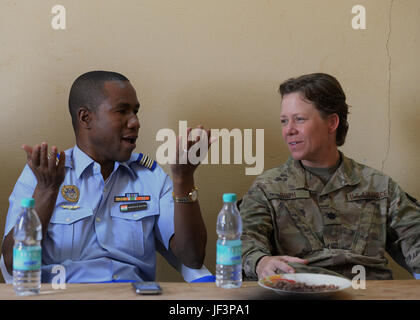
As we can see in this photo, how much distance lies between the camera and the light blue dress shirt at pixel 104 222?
1.80 m

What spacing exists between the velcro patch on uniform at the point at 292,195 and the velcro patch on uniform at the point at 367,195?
17 centimetres

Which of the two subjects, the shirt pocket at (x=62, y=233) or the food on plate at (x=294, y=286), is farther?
the shirt pocket at (x=62, y=233)

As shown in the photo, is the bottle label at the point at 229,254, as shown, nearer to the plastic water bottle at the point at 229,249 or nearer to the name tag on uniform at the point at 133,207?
the plastic water bottle at the point at 229,249

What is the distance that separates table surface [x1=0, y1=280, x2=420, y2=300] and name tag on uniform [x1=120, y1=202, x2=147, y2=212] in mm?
516

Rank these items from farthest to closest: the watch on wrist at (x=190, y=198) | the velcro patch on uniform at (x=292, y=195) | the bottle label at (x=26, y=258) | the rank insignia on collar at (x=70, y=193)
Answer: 1. the velcro patch on uniform at (x=292, y=195)
2. the rank insignia on collar at (x=70, y=193)
3. the watch on wrist at (x=190, y=198)
4. the bottle label at (x=26, y=258)

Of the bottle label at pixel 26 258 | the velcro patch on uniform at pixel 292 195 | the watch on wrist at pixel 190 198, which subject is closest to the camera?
the bottle label at pixel 26 258

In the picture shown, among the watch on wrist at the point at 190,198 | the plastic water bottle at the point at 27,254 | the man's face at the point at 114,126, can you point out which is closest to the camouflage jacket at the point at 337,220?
the watch on wrist at the point at 190,198

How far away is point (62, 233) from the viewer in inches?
71.2

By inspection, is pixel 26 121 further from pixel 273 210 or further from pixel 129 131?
pixel 273 210

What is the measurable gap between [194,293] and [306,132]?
0.92 metres

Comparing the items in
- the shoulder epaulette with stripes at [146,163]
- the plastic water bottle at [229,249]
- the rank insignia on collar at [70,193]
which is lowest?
the plastic water bottle at [229,249]

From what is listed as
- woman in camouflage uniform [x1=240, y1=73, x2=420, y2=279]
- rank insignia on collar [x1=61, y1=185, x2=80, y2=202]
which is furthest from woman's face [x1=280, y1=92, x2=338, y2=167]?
rank insignia on collar [x1=61, y1=185, x2=80, y2=202]

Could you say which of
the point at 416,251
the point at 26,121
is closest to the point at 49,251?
the point at 26,121

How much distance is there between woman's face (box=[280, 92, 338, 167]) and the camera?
2.02 meters
